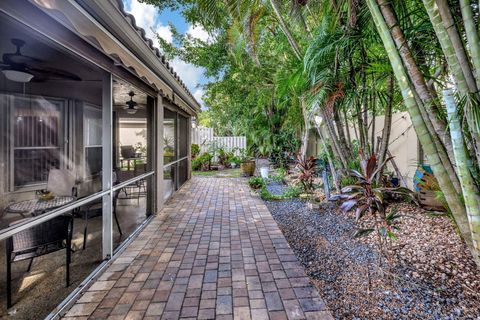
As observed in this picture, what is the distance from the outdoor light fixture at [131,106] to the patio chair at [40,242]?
181 cm

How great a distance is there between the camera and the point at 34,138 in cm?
373

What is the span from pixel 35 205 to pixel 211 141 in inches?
398

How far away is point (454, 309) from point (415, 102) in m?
1.75

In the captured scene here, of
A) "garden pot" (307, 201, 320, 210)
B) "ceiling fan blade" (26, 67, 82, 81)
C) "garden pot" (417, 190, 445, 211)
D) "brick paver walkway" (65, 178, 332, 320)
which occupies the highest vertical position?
"ceiling fan blade" (26, 67, 82, 81)

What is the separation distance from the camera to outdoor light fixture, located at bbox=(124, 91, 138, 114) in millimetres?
3721

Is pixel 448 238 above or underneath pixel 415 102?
underneath

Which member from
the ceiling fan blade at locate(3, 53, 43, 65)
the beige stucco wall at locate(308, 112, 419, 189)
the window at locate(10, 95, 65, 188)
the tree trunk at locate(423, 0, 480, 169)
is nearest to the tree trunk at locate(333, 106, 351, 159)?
the beige stucco wall at locate(308, 112, 419, 189)

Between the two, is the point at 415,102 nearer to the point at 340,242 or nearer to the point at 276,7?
the point at 340,242

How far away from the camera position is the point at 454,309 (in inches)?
76.3

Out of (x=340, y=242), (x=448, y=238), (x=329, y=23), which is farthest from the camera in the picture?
(x=329, y=23)

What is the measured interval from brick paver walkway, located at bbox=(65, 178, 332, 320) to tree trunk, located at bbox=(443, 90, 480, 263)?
1433 mm

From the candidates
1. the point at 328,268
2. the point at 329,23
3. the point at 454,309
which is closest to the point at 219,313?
the point at 328,268

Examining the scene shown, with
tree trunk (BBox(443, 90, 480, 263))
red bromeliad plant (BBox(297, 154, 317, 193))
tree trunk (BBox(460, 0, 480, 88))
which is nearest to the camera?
tree trunk (BBox(460, 0, 480, 88))

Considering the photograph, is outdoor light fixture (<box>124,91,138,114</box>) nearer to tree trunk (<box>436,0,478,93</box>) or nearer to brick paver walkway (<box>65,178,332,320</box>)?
brick paver walkway (<box>65,178,332,320</box>)
